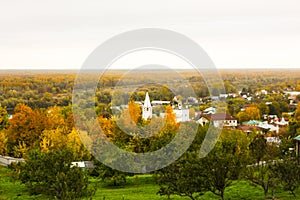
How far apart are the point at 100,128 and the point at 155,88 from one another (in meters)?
11.6

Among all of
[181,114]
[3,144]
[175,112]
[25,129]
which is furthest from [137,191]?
[3,144]

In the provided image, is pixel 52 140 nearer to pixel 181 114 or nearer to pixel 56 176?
pixel 181 114

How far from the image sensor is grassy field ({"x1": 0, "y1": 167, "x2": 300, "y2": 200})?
74.6ft

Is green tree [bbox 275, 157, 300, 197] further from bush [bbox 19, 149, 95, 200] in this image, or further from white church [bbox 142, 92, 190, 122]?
white church [bbox 142, 92, 190, 122]

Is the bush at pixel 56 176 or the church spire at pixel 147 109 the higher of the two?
the church spire at pixel 147 109

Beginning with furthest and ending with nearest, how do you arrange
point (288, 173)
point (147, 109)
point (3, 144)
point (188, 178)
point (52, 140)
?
1. point (147, 109)
2. point (3, 144)
3. point (52, 140)
4. point (288, 173)
5. point (188, 178)

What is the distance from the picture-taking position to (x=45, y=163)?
20.5 metres

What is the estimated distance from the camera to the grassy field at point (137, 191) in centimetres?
2273

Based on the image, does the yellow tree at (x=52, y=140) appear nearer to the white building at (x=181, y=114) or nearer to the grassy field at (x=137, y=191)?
the grassy field at (x=137, y=191)

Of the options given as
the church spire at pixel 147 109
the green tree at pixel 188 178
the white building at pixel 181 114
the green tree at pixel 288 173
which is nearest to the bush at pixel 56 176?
the green tree at pixel 188 178

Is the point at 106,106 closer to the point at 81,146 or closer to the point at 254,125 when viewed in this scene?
the point at 81,146

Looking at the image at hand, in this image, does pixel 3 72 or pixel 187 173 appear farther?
pixel 3 72

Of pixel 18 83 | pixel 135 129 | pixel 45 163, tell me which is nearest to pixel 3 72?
pixel 18 83

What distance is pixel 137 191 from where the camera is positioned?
2527 centimetres
